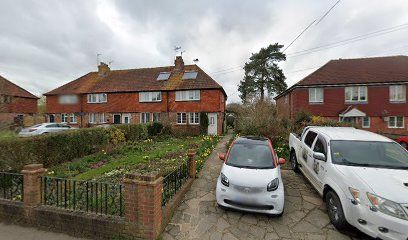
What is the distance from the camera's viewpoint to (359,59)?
2367 cm

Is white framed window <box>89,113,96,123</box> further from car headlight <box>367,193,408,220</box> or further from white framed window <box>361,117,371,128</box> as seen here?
white framed window <box>361,117,371,128</box>

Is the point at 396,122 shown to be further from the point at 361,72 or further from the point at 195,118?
the point at 195,118

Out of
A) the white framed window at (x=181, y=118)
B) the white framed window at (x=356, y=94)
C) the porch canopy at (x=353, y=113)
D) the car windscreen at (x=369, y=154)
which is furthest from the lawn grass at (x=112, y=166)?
the white framed window at (x=356, y=94)

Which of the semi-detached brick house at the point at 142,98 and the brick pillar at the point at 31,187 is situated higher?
the semi-detached brick house at the point at 142,98

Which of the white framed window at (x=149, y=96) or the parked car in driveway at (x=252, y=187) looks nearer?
the parked car in driveway at (x=252, y=187)

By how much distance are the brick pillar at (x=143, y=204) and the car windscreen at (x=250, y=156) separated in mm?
2492

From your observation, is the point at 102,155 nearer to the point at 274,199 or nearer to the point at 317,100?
the point at 274,199

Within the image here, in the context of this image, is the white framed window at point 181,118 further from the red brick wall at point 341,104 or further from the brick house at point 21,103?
the brick house at point 21,103

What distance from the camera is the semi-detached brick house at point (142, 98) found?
2280cm

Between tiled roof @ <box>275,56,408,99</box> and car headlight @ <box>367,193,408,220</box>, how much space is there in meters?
20.1

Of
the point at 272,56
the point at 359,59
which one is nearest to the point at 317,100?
the point at 359,59

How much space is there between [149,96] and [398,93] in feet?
81.7

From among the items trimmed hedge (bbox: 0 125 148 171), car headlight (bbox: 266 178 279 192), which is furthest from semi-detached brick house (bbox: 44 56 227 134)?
car headlight (bbox: 266 178 279 192)

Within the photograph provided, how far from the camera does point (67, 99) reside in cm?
2806
